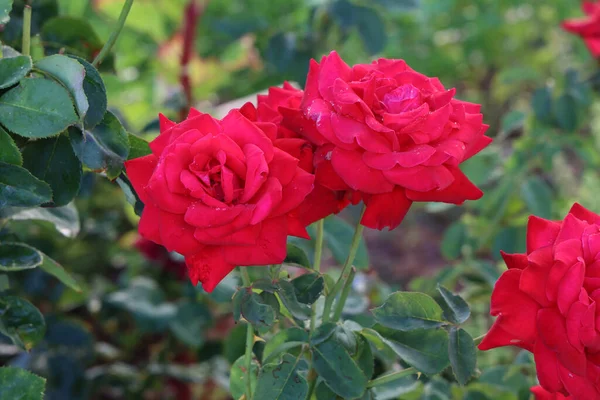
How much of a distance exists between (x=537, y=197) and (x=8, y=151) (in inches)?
32.6

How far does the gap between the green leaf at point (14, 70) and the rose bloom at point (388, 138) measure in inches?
8.4

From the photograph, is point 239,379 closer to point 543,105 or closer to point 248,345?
point 248,345

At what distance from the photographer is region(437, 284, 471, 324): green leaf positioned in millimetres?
567

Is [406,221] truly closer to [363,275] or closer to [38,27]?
[363,275]

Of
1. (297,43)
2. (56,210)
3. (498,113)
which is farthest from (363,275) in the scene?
(498,113)

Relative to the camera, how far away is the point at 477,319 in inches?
52.7

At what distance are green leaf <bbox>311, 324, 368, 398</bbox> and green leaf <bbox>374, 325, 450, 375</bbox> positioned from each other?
0.04m

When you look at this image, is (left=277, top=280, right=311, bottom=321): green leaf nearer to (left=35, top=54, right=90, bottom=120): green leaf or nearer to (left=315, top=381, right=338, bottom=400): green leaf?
(left=315, top=381, right=338, bottom=400): green leaf

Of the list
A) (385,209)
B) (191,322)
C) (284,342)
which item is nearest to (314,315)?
(284,342)

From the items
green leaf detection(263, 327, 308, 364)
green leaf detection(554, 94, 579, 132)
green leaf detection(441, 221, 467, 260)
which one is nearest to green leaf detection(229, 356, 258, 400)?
green leaf detection(263, 327, 308, 364)

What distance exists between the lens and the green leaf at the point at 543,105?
1155mm

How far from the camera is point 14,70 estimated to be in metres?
0.54

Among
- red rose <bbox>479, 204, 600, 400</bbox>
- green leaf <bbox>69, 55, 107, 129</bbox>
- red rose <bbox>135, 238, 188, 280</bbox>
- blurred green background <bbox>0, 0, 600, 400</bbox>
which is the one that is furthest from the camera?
red rose <bbox>135, 238, 188, 280</bbox>

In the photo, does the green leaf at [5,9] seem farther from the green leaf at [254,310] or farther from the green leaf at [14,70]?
the green leaf at [254,310]
